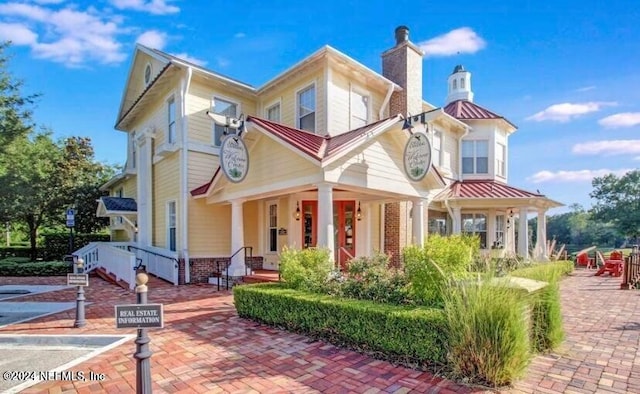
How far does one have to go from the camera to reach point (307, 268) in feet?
22.8

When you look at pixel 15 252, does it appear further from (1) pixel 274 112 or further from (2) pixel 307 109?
(2) pixel 307 109

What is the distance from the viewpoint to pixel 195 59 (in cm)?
1393

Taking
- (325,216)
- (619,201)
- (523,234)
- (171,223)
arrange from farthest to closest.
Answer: (619,201) < (523,234) < (171,223) < (325,216)

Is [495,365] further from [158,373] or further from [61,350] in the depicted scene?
[61,350]

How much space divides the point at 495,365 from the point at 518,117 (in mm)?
17642

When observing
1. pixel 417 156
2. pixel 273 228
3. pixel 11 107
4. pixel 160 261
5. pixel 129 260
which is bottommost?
pixel 160 261

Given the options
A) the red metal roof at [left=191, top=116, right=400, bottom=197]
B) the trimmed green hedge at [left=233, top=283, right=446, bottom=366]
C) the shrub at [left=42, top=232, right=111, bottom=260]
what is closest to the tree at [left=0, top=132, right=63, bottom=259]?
the shrub at [left=42, top=232, right=111, bottom=260]

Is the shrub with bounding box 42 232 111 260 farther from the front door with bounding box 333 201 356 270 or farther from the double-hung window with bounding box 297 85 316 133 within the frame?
the front door with bounding box 333 201 356 270

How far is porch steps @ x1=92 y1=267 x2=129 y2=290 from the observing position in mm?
11359

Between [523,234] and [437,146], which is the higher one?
[437,146]

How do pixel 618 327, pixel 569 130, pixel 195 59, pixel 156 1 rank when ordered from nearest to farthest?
pixel 618 327 → pixel 156 1 → pixel 195 59 → pixel 569 130

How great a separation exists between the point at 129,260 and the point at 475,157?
50.8ft

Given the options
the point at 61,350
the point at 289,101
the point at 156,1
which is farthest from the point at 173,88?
the point at 61,350

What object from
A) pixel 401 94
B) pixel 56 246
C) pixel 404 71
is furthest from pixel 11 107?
pixel 404 71
